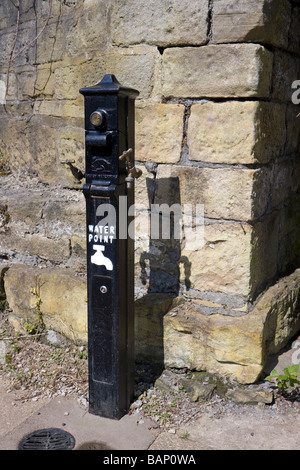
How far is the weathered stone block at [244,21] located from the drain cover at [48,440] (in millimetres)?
2218

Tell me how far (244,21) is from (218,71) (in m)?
0.27

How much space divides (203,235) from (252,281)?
383mm

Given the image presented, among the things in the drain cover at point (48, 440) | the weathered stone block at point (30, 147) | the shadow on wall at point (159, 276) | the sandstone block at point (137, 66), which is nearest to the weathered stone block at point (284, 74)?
the sandstone block at point (137, 66)

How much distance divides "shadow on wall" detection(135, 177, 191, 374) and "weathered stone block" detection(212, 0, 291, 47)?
829 millimetres

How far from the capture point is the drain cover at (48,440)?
7.91ft

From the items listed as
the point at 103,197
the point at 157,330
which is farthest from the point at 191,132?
the point at 157,330

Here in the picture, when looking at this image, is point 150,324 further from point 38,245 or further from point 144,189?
point 38,245

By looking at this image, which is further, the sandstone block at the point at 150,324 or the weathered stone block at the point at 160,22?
the sandstone block at the point at 150,324

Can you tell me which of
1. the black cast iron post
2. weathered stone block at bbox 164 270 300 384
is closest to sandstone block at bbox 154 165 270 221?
the black cast iron post

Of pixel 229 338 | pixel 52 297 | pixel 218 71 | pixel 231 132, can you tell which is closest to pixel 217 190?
pixel 231 132

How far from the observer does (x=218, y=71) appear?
102 inches
